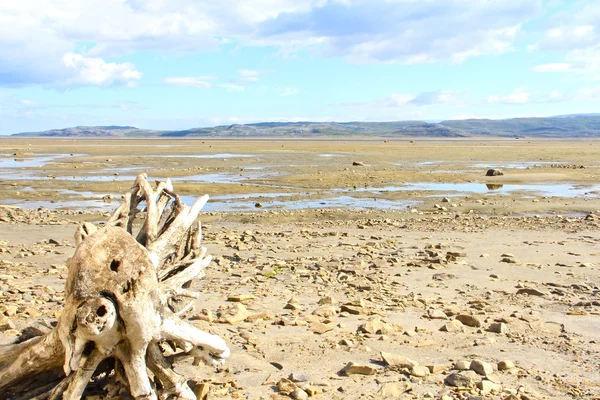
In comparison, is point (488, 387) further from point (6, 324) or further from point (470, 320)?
point (6, 324)

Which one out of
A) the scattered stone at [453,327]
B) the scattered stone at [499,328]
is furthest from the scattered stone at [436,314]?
the scattered stone at [499,328]

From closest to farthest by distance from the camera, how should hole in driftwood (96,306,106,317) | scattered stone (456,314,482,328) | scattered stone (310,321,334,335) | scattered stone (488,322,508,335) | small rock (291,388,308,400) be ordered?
hole in driftwood (96,306,106,317) → small rock (291,388,308,400) → scattered stone (310,321,334,335) → scattered stone (488,322,508,335) → scattered stone (456,314,482,328)

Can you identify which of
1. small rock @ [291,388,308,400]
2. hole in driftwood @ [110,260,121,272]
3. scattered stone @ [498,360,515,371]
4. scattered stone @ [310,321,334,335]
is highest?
hole in driftwood @ [110,260,121,272]

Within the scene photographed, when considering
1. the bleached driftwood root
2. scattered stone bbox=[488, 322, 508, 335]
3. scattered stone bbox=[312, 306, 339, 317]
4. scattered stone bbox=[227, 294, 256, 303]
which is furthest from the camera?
scattered stone bbox=[227, 294, 256, 303]

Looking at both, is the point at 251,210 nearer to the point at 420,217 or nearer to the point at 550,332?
the point at 420,217

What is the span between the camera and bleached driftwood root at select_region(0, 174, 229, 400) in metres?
4.27

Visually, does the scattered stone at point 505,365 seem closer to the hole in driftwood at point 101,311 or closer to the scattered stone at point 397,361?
the scattered stone at point 397,361

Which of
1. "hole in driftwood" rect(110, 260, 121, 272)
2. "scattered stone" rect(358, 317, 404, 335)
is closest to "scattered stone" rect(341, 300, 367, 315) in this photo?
"scattered stone" rect(358, 317, 404, 335)

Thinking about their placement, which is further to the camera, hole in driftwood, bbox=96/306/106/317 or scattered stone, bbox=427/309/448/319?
scattered stone, bbox=427/309/448/319

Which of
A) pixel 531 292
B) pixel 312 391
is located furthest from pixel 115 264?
pixel 531 292

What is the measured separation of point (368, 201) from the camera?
2234 centimetres

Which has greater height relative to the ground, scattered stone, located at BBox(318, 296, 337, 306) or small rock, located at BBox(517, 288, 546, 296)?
scattered stone, located at BBox(318, 296, 337, 306)

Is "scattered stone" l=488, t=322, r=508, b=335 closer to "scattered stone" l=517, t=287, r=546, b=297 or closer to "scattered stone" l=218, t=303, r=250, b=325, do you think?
"scattered stone" l=517, t=287, r=546, b=297

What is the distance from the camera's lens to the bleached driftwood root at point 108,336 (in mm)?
4273
